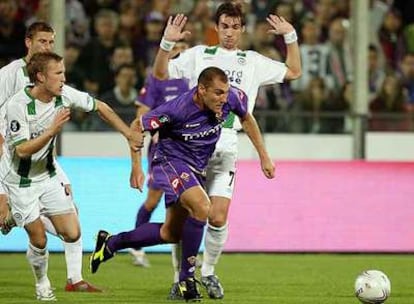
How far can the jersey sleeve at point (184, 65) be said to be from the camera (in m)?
10.5

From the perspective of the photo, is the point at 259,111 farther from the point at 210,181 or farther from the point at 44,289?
the point at 44,289

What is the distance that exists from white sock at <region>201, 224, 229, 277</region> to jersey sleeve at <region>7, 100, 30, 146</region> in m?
1.68

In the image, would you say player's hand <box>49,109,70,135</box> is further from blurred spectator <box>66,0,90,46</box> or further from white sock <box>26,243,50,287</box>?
blurred spectator <box>66,0,90,46</box>

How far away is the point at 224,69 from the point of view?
1040 cm

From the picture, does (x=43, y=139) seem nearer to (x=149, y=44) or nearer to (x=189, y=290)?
(x=189, y=290)

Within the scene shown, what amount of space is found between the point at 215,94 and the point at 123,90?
654 centimetres

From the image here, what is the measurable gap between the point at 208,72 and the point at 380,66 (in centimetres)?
858

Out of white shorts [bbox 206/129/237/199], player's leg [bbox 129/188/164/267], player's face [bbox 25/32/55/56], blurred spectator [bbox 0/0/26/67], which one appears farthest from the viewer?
blurred spectator [bbox 0/0/26/67]

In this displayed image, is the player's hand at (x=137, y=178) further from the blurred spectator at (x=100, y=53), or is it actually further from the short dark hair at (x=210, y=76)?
the blurred spectator at (x=100, y=53)

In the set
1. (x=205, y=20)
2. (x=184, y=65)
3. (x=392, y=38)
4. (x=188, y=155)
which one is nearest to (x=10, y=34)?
(x=205, y=20)

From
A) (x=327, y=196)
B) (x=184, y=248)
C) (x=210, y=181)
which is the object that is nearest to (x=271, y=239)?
(x=327, y=196)

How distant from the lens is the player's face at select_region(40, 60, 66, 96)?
9.16 m

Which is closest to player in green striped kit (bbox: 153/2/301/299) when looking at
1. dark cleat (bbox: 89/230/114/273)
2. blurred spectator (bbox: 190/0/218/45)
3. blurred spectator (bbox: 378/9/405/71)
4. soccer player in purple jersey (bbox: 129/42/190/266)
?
dark cleat (bbox: 89/230/114/273)

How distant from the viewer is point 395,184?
45.4 feet
